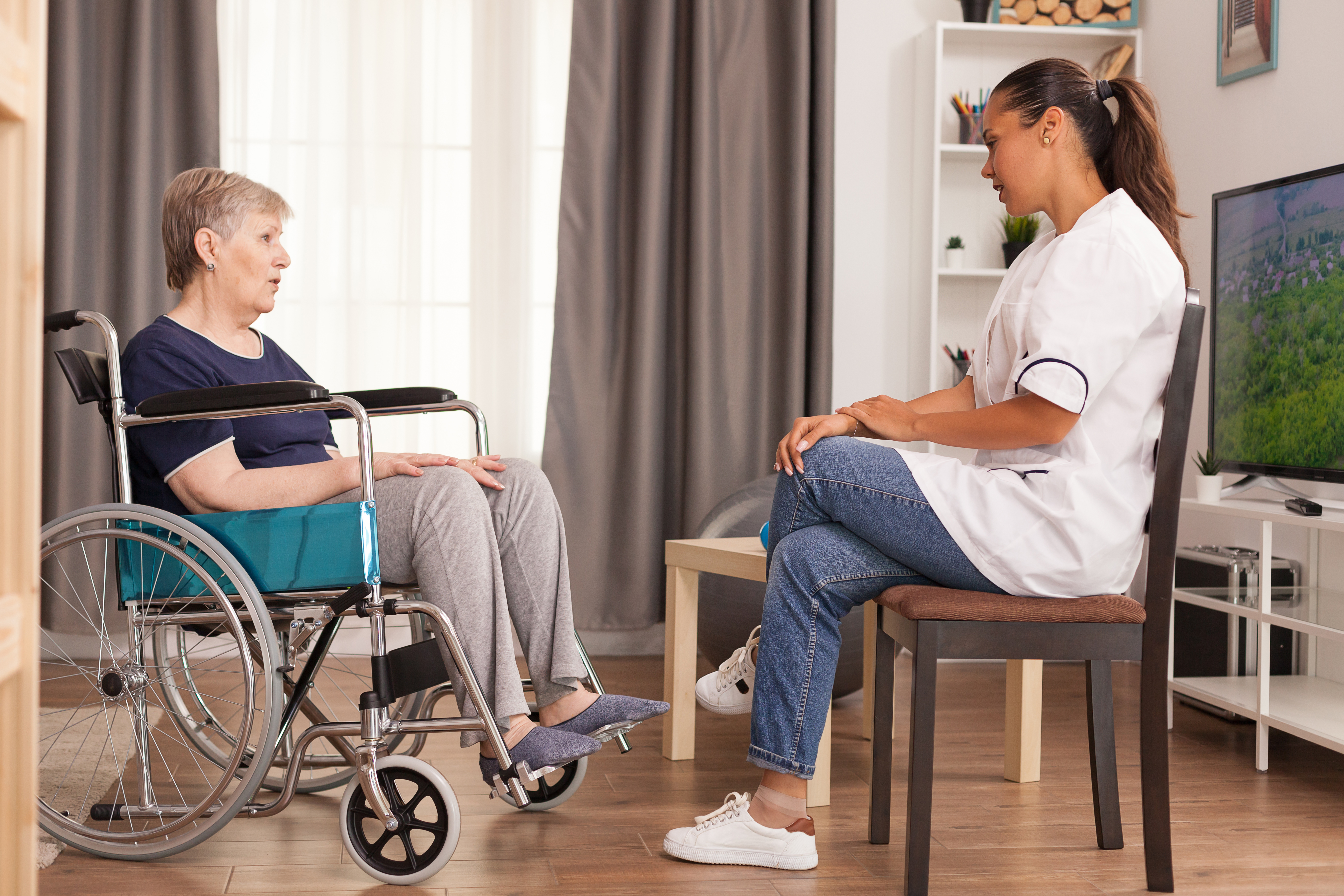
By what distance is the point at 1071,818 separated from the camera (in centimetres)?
183

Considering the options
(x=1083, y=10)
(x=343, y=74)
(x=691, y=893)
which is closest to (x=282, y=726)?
(x=691, y=893)

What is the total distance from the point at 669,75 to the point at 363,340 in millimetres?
1149

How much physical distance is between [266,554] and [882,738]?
0.94 metres

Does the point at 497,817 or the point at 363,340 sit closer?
the point at 497,817

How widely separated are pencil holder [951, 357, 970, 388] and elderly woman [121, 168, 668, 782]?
1.79 meters

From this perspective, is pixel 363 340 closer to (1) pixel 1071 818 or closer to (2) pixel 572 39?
(2) pixel 572 39

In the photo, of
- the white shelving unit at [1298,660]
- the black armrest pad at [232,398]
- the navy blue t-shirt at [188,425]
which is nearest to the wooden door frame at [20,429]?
the black armrest pad at [232,398]

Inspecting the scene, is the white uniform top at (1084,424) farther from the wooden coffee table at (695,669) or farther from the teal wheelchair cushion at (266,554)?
the teal wheelchair cushion at (266,554)

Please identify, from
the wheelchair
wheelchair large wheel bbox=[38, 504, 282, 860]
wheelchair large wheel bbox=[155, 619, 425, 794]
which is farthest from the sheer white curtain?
the wheelchair

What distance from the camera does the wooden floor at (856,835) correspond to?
5.00 ft

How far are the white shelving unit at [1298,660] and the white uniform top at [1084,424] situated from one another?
666 millimetres

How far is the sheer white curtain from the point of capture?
3.11 m

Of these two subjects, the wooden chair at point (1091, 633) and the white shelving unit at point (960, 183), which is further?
the white shelving unit at point (960, 183)

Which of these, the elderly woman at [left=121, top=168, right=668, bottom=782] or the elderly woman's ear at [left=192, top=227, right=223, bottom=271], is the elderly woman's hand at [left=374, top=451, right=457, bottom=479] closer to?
the elderly woman at [left=121, top=168, right=668, bottom=782]
